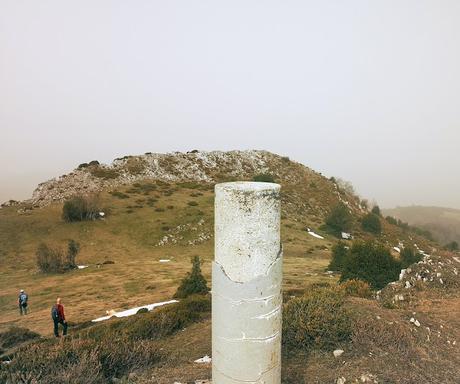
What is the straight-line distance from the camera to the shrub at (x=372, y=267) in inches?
802

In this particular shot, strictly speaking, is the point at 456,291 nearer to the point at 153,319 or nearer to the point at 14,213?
the point at 153,319

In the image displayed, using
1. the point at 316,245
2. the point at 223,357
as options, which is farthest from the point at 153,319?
the point at 316,245

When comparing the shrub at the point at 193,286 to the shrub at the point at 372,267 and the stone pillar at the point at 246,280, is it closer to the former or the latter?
the shrub at the point at 372,267

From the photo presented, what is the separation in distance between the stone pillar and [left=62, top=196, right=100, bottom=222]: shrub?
42112mm

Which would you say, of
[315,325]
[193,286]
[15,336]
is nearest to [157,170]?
[193,286]

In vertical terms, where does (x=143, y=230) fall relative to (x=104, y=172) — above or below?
below

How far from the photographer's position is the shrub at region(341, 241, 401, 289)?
66.8ft

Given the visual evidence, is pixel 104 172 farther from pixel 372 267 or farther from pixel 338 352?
pixel 338 352

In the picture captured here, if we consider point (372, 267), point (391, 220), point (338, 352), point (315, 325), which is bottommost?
point (391, 220)

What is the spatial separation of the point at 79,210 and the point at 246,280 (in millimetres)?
42569

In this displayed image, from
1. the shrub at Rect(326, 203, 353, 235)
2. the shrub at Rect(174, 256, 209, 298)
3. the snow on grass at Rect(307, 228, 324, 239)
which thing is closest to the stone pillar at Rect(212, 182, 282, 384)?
→ the shrub at Rect(174, 256, 209, 298)

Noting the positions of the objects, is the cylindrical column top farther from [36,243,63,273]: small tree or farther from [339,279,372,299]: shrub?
[36,243,63,273]: small tree

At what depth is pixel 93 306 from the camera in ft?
70.6

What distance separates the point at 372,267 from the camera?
67.6 feet
